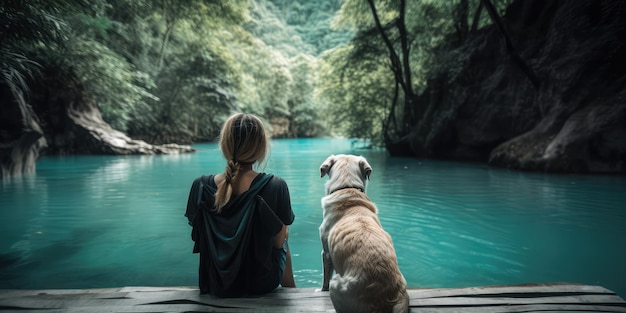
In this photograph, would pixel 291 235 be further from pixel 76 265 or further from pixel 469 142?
pixel 469 142

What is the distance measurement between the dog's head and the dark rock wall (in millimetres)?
10795

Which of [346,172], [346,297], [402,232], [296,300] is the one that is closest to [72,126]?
[402,232]

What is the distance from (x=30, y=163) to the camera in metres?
13.0

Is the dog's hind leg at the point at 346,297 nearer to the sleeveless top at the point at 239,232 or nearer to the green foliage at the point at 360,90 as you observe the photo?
the sleeveless top at the point at 239,232

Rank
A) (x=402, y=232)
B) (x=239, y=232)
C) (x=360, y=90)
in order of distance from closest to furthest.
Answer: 1. (x=239, y=232)
2. (x=402, y=232)
3. (x=360, y=90)

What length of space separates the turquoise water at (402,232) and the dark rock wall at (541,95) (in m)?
1.41

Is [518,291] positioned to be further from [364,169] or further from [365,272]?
[364,169]

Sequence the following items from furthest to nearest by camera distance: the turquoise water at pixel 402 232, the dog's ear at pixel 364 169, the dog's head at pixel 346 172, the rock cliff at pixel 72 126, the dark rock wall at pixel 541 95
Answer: the rock cliff at pixel 72 126
the dark rock wall at pixel 541 95
the turquoise water at pixel 402 232
the dog's ear at pixel 364 169
the dog's head at pixel 346 172

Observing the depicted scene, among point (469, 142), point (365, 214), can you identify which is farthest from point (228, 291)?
point (469, 142)

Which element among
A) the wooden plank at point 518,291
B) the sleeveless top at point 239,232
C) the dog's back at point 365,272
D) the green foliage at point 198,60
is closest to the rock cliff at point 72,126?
the green foliage at point 198,60

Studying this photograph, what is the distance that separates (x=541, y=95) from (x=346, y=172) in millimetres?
13598

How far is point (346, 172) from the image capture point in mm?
3293

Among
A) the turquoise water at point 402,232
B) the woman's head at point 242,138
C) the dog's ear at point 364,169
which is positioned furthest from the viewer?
the turquoise water at point 402,232

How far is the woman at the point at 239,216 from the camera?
250cm
